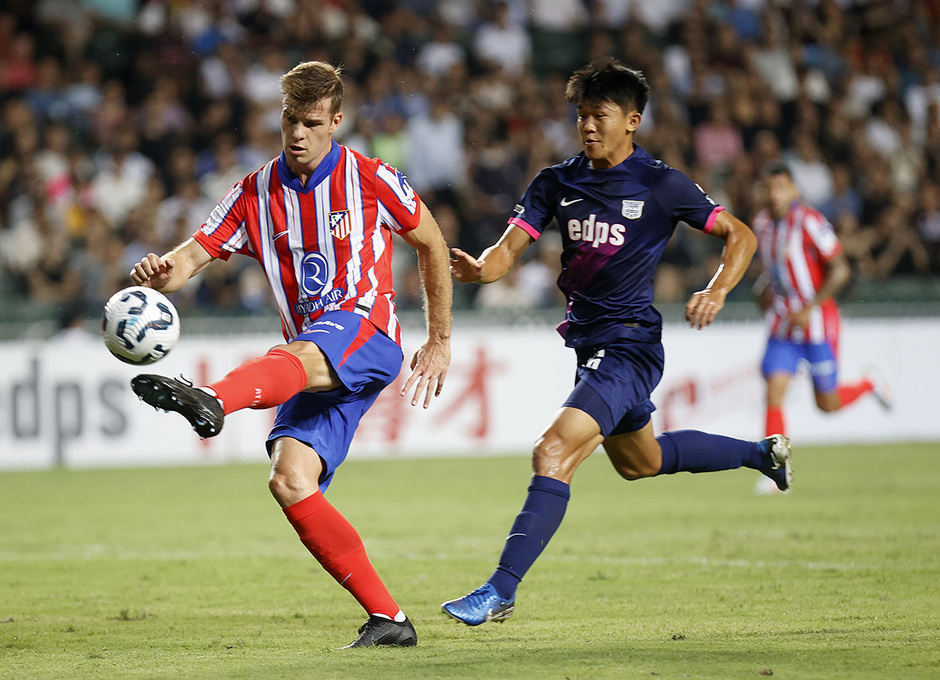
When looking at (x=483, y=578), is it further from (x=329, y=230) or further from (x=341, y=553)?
(x=329, y=230)

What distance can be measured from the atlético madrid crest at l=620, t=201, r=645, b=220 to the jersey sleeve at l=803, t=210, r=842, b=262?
536 cm

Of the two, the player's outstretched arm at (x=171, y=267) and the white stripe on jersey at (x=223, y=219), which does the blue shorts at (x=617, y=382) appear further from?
the player's outstretched arm at (x=171, y=267)

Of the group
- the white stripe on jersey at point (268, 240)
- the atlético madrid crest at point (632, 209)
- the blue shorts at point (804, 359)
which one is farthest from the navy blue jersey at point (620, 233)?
the blue shorts at point (804, 359)

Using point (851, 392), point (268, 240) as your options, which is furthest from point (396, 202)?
point (851, 392)

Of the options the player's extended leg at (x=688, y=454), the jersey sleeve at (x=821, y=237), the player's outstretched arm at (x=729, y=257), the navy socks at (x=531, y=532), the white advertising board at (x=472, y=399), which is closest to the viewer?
the navy socks at (x=531, y=532)

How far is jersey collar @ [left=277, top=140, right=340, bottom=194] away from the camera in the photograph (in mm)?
4832

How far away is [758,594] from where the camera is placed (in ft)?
18.5

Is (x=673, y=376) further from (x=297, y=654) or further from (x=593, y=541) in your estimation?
(x=297, y=654)

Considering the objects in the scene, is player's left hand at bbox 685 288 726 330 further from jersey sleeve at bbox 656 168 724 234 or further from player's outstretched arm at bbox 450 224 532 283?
player's outstretched arm at bbox 450 224 532 283

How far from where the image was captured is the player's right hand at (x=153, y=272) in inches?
188

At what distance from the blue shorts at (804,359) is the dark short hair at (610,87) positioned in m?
5.14

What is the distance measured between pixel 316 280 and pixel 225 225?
0.49 metres

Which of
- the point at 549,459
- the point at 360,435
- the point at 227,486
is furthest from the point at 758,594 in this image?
the point at 360,435

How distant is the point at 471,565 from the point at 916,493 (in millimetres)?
4708
